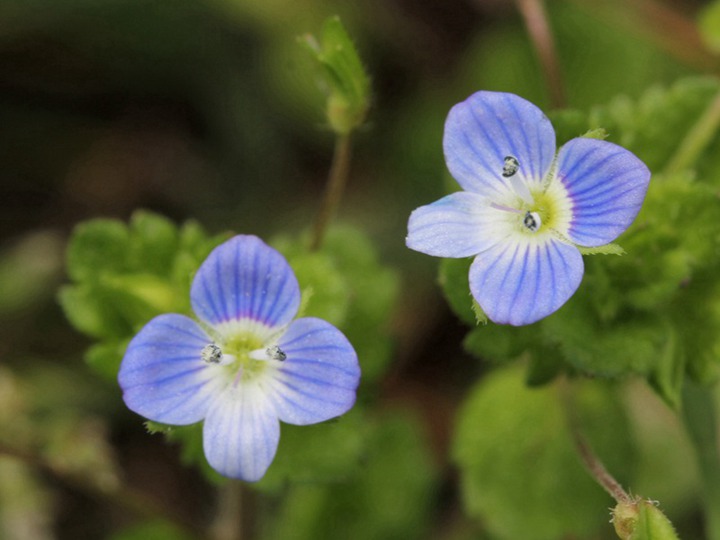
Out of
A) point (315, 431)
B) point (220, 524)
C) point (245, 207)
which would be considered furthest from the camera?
point (245, 207)

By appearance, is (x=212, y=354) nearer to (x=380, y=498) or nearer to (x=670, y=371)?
(x=670, y=371)

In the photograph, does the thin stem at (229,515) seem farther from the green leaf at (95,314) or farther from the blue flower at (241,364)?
the blue flower at (241,364)

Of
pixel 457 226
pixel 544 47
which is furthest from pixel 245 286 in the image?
pixel 544 47

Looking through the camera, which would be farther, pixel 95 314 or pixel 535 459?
pixel 535 459

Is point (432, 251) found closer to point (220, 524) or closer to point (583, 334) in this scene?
point (583, 334)

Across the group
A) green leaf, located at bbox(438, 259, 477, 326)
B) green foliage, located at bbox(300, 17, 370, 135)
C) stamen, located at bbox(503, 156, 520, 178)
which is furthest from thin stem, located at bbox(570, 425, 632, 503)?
green foliage, located at bbox(300, 17, 370, 135)

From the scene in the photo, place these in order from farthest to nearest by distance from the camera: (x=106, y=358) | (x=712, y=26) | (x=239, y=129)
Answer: (x=239, y=129)
(x=712, y=26)
(x=106, y=358)

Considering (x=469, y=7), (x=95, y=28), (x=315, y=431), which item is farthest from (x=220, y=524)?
(x=469, y=7)

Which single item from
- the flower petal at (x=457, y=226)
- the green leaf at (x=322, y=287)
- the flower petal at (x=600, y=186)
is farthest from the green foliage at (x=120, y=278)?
the flower petal at (x=600, y=186)
